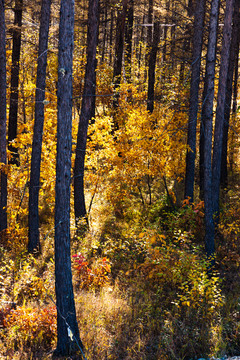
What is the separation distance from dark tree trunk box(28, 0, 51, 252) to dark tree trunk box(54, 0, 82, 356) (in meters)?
3.71

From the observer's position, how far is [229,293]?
742cm

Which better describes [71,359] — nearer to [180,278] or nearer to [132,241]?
[180,278]

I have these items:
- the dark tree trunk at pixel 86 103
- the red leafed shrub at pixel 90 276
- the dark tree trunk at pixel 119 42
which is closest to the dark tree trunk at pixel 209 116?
the red leafed shrub at pixel 90 276

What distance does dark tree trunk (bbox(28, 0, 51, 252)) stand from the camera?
340 inches

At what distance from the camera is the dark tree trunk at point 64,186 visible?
5039 millimetres

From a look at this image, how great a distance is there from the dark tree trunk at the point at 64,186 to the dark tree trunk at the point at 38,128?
3710mm

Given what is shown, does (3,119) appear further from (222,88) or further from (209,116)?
(222,88)

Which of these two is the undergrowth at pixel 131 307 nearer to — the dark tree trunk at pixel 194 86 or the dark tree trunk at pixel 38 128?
the dark tree trunk at pixel 38 128

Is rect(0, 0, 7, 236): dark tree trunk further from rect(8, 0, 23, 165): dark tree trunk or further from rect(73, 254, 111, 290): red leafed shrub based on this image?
rect(8, 0, 23, 165): dark tree trunk

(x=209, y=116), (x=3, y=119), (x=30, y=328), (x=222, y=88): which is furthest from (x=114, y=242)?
(x=222, y=88)

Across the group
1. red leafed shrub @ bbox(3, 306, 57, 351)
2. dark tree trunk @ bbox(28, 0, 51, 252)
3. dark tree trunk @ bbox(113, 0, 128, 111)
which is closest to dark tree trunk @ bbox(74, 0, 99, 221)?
dark tree trunk @ bbox(28, 0, 51, 252)

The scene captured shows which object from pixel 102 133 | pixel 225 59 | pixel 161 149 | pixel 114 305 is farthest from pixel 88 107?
pixel 114 305

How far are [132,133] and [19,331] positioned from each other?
311 inches

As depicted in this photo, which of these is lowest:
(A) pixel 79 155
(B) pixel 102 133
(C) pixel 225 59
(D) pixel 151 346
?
(D) pixel 151 346
